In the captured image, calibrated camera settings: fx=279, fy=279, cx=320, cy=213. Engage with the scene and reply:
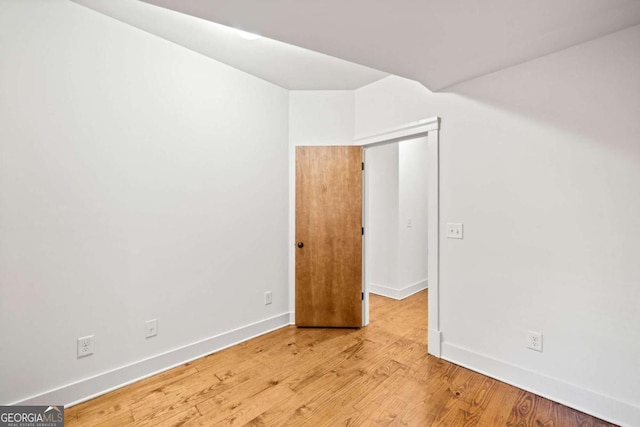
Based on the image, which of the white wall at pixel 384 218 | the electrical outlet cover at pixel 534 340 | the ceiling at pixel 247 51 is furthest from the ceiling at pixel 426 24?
the white wall at pixel 384 218

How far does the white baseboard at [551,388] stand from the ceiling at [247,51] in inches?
103

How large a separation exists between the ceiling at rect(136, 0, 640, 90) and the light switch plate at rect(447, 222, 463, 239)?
1.20 metres

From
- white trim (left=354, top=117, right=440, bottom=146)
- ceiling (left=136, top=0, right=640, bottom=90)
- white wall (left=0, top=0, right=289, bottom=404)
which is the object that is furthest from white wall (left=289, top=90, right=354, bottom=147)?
ceiling (left=136, top=0, right=640, bottom=90)

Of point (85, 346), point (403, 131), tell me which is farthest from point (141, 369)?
point (403, 131)

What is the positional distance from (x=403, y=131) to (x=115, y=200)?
7.95ft

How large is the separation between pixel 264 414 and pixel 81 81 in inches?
95.5

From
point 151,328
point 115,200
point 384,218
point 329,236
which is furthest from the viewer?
point 384,218

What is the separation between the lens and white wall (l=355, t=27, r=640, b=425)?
161 centimetres

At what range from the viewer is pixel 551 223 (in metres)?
1.84

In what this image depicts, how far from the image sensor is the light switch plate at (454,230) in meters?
2.27

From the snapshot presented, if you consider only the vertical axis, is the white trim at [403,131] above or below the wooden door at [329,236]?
above

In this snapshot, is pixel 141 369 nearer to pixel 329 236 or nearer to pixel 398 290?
pixel 329 236

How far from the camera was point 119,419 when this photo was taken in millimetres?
1661

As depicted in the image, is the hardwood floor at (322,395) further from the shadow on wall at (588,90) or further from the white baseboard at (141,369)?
the shadow on wall at (588,90)
